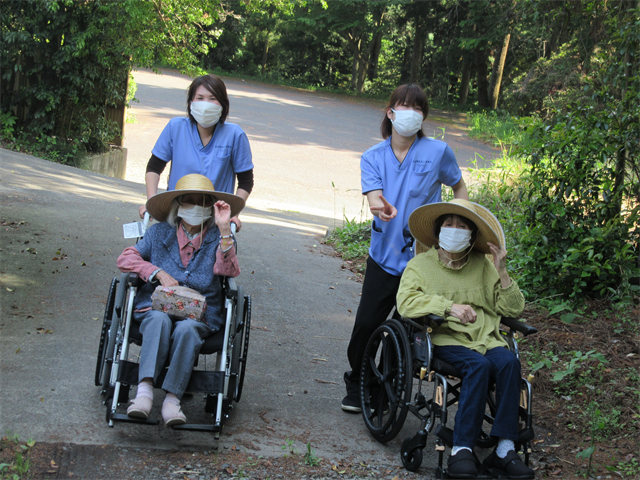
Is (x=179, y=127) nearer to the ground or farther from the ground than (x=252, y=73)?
nearer to the ground

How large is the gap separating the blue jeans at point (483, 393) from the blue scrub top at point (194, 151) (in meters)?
1.94

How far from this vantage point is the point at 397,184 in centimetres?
394

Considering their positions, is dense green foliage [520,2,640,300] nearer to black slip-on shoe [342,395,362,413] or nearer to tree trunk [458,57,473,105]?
black slip-on shoe [342,395,362,413]

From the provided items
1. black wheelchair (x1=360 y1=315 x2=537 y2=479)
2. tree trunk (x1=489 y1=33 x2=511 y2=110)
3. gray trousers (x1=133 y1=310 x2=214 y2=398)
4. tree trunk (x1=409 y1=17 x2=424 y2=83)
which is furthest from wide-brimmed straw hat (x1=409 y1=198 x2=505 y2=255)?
tree trunk (x1=409 y1=17 x2=424 y2=83)

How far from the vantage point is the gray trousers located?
132 inches

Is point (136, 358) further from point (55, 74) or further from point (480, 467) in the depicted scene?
point (55, 74)

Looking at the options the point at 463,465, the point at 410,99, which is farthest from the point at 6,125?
the point at 463,465

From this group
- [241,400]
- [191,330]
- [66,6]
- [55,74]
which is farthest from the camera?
[55,74]

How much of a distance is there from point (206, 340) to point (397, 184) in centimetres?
148

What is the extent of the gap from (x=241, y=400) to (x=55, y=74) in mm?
10832

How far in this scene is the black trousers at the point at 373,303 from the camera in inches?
157

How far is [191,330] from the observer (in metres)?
3.44

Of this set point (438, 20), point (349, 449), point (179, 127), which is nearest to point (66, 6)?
point (179, 127)

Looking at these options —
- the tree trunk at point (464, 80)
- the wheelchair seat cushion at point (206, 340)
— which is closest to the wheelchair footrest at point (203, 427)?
the wheelchair seat cushion at point (206, 340)
